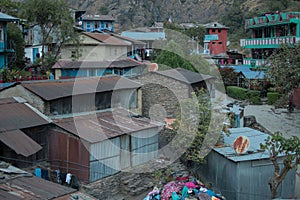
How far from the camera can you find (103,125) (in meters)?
18.6

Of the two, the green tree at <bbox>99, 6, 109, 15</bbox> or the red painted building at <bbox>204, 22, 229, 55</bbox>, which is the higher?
the green tree at <bbox>99, 6, 109, 15</bbox>

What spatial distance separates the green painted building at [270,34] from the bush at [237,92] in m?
3.66

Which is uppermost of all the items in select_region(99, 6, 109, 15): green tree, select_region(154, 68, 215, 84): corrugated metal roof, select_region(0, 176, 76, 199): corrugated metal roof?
select_region(99, 6, 109, 15): green tree

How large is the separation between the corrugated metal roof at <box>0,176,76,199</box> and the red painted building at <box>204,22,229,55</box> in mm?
60446

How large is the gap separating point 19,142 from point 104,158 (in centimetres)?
379

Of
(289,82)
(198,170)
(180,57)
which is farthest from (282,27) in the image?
(198,170)

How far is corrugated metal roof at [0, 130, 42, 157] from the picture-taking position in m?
14.7

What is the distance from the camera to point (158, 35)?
59.1 metres

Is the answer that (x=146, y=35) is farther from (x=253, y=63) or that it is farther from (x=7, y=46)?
(x=7, y=46)

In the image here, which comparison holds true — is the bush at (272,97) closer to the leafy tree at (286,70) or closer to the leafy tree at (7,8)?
the leafy tree at (286,70)

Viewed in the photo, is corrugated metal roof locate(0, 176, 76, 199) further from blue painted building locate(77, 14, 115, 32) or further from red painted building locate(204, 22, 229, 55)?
red painted building locate(204, 22, 229, 55)

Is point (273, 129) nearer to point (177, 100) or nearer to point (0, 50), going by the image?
point (177, 100)

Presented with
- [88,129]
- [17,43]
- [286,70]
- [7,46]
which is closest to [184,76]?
[286,70]

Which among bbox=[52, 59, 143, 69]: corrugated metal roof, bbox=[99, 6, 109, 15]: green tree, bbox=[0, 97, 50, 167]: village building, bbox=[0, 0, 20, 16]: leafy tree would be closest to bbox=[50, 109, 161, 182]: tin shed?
bbox=[0, 97, 50, 167]: village building
